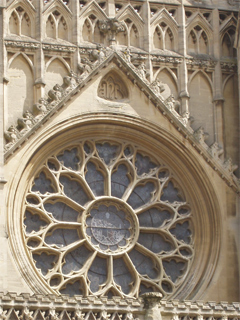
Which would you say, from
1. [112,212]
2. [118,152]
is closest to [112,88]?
[118,152]

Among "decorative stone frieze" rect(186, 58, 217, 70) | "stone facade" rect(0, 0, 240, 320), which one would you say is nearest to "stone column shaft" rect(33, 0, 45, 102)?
"stone facade" rect(0, 0, 240, 320)

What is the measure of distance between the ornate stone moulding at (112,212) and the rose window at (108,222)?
0.07 feet

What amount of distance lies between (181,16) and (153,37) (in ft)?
2.97

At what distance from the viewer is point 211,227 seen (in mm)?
33594

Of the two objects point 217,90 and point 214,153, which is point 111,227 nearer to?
point 214,153

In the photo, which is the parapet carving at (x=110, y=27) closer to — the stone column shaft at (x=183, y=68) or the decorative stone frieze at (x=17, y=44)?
the stone column shaft at (x=183, y=68)

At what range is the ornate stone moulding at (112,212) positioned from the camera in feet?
106

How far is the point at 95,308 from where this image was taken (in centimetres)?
2941

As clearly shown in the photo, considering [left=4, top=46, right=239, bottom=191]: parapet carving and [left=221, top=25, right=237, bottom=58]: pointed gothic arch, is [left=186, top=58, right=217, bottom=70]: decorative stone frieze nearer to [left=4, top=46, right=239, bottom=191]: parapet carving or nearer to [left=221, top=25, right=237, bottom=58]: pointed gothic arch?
[left=221, top=25, right=237, bottom=58]: pointed gothic arch

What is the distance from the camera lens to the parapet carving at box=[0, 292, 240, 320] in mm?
28844

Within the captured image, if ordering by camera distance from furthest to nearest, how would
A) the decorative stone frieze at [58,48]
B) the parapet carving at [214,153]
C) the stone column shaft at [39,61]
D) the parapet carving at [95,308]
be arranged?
the parapet carving at [214,153] < the decorative stone frieze at [58,48] < the stone column shaft at [39,61] < the parapet carving at [95,308]

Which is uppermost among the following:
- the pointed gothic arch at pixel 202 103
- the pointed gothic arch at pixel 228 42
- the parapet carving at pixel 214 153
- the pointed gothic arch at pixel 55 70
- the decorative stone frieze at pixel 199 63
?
the pointed gothic arch at pixel 228 42

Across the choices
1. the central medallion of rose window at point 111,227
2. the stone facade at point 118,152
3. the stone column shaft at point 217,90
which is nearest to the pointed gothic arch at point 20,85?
the stone facade at point 118,152

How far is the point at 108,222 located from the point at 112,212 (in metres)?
0.27
